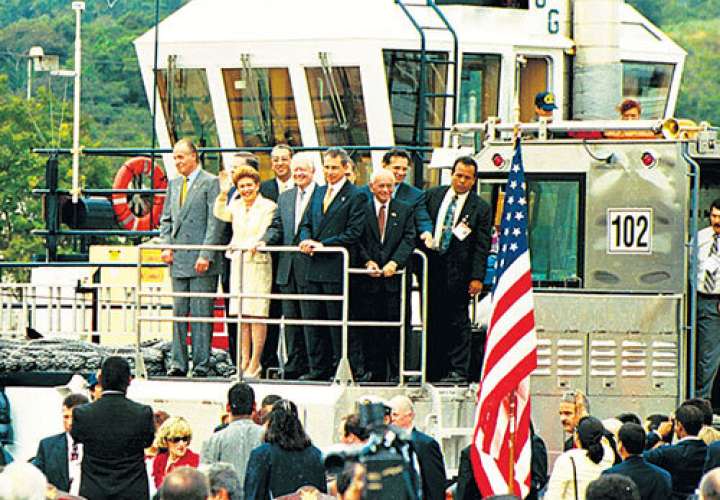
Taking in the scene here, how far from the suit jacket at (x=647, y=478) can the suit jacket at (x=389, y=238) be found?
168 inches

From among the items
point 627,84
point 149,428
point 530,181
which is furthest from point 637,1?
point 149,428

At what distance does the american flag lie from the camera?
1374cm

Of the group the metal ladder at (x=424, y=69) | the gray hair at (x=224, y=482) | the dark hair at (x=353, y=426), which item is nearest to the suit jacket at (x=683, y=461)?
the dark hair at (x=353, y=426)

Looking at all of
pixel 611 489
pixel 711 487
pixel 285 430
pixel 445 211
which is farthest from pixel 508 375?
pixel 711 487

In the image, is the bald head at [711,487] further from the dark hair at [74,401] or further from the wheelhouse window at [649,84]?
the wheelhouse window at [649,84]

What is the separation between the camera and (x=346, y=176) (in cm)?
1719

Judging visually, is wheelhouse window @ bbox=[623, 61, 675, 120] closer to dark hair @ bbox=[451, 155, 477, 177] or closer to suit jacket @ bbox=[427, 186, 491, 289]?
dark hair @ bbox=[451, 155, 477, 177]

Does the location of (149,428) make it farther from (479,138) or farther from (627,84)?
(627,84)

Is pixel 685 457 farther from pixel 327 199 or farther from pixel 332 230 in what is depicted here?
pixel 327 199

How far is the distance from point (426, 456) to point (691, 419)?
79.1 inches

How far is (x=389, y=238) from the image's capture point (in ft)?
55.3

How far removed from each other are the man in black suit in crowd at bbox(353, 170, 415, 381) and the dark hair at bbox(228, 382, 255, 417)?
2.91 metres

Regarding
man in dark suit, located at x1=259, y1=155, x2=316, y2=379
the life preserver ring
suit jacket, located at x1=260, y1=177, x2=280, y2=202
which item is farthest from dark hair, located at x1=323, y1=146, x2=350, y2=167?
the life preserver ring

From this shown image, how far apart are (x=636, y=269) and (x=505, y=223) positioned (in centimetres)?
294
